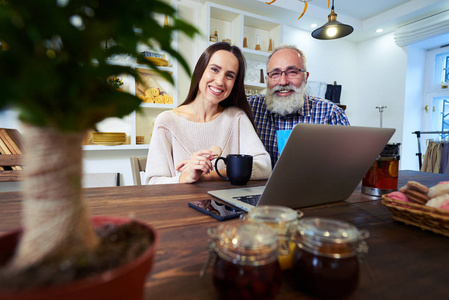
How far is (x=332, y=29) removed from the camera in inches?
98.9

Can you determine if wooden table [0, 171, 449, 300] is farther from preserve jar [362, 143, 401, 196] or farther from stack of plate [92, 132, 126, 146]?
stack of plate [92, 132, 126, 146]

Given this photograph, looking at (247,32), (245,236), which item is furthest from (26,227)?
(247,32)

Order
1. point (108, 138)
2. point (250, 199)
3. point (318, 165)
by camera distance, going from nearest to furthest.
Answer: point (318, 165) → point (250, 199) → point (108, 138)

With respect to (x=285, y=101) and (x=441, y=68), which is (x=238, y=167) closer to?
(x=285, y=101)

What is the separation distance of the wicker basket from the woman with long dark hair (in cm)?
76

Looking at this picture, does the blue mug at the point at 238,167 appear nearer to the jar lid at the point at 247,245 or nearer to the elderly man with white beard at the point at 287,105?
the jar lid at the point at 247,245

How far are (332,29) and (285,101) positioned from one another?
113cm

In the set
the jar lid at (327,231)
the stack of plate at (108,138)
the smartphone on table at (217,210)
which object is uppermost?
the stack of plate at (108,138)

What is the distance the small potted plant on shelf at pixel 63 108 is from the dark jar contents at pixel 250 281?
10 cm

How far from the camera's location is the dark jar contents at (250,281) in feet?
1.03

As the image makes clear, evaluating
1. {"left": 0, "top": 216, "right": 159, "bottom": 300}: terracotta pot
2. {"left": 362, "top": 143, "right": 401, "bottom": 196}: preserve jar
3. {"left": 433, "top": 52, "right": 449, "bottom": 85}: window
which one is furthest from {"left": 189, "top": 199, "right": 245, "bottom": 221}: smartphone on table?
{"left": 433, "top": 52, "right": 449, "bottom": 85}: window

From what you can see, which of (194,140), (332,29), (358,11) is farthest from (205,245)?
(358,11)

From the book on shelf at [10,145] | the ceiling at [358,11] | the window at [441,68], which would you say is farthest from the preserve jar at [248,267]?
the window at [441,68]

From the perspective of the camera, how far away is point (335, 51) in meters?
4.41
